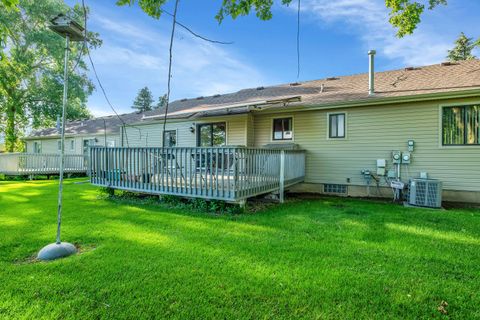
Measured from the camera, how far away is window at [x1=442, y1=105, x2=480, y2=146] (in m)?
7.01

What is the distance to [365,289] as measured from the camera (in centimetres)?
252

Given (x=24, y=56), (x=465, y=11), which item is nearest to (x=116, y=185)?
(x=465, y=11)

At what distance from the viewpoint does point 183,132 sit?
1270 cm

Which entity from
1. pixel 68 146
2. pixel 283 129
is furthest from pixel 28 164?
pixel 283 129

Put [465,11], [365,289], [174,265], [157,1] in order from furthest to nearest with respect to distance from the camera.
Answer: [465,11] < [157,1] < [174,265] < [365,289]

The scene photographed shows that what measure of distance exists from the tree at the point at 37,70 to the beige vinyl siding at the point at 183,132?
873cm

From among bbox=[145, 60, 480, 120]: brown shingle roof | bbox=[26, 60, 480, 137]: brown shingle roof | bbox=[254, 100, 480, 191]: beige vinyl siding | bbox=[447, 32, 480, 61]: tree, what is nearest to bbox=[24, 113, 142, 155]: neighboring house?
bbox=[26, 60, 480, 137]: brown shingle roof

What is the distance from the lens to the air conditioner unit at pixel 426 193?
259 inches

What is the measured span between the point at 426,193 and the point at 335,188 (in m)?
2.83

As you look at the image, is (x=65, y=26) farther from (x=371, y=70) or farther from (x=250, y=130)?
(x=371, y=70)

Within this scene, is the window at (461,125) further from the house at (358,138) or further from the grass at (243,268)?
the grass at (243,268)

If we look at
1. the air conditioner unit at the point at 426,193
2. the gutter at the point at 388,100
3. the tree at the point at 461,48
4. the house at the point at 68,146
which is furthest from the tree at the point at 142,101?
the air conditioner unit at the point at 426,193

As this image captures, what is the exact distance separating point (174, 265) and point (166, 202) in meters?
3.95

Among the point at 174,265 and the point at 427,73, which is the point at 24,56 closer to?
the point at 174,265
